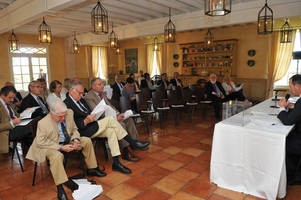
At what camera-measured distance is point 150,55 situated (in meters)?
10.3

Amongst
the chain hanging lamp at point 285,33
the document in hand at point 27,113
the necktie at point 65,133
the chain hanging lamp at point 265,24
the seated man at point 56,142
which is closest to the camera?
the seated man at point 56,142

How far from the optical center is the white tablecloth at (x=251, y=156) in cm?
210

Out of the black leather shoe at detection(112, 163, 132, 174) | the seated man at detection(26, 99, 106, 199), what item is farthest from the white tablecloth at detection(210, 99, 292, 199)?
the seated man at detection(26, 99, 106, 199)

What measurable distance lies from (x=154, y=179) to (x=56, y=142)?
1245 millimetres

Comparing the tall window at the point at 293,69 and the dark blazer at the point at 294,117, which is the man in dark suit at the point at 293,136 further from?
the tall window at the point at 293,69

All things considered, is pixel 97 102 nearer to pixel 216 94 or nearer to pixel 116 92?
pixel 116 92

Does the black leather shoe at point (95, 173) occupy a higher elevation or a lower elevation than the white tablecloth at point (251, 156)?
lower

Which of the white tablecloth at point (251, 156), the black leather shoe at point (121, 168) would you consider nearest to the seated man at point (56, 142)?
the black leather shoe at point (121, 168)

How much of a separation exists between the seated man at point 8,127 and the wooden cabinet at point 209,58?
6.78 metres

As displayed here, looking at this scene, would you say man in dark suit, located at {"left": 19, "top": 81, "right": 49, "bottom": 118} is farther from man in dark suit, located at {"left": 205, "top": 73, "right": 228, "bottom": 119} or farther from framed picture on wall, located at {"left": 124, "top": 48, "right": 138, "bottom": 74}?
framed picture on wall, located at {"left": 124, "top": 48, "right": 138, "bottom": 74}

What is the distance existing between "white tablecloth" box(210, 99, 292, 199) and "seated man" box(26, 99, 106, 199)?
1.63 m

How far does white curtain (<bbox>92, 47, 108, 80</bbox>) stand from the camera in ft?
34.6

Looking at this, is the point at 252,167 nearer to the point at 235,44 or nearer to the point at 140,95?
the point at 140,95

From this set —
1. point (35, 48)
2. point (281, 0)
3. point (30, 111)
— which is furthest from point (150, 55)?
point (30, 111)
